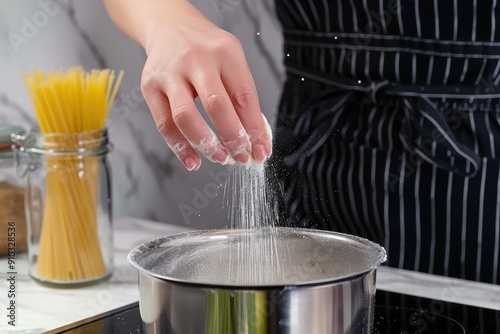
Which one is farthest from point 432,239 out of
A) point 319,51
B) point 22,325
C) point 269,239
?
point 22,325

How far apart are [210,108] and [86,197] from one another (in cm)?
39

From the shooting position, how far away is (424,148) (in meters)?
1.31

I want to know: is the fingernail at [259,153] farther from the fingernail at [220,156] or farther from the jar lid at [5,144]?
the jar lid at [5,144]

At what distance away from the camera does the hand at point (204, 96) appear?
→ 0.86 metres

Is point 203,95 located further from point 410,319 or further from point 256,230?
point 410,319

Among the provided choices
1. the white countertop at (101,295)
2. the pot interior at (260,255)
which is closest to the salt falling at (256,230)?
the pot interior at (260,255)

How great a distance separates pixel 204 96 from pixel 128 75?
102cm

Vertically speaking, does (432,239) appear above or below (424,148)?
below

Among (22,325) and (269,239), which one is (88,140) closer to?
(22,325)

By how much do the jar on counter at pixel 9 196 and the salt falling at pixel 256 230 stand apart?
1.72ft

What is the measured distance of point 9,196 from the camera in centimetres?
130

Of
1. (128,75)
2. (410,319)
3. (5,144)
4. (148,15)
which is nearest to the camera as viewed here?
(410,319)

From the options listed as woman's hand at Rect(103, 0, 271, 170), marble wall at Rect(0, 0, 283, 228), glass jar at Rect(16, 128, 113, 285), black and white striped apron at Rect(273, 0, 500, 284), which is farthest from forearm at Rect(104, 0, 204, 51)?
marble wall at Rect(0, 0, 283, 228)

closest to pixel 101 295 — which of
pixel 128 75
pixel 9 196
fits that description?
pixel 9 196
